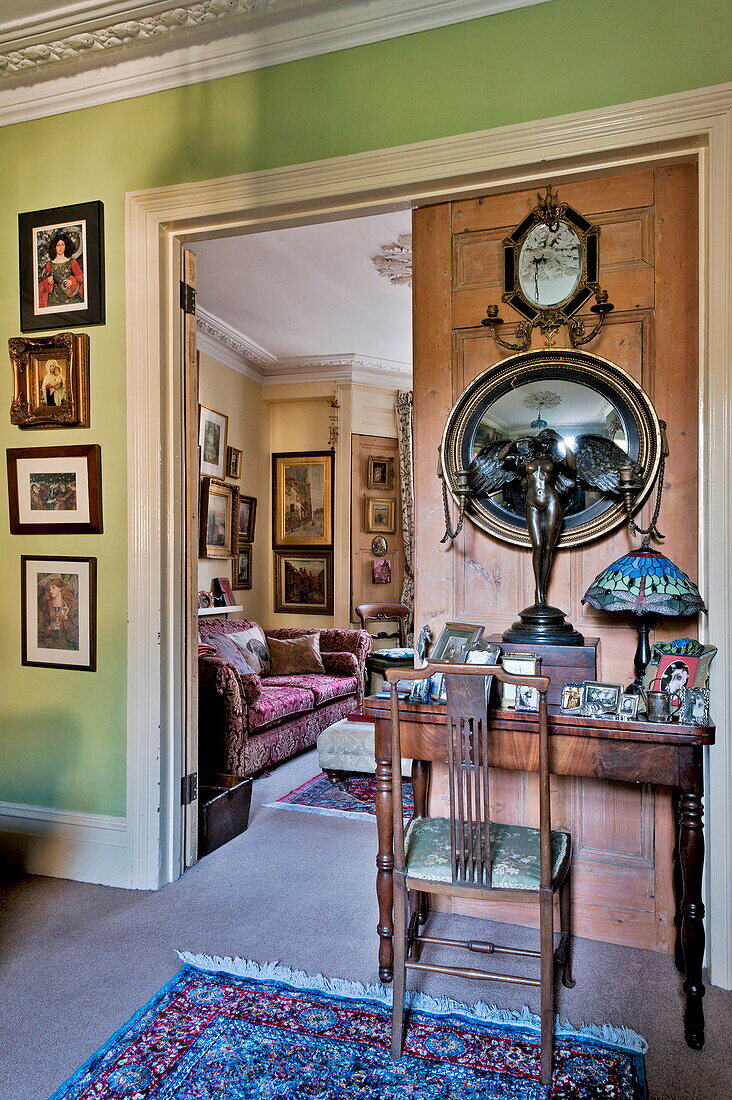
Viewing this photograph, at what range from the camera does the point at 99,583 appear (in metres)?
3.32

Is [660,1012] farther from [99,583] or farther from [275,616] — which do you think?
[275,616]

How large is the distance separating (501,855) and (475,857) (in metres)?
0.13

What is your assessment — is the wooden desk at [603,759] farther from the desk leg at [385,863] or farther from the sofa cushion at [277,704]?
the sofa cushion at [277,704]

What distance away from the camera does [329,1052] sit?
2076 mm

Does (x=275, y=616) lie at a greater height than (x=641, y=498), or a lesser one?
lesser

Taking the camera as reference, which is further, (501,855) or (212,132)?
(212,132)

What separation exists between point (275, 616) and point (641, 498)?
5.82 meters

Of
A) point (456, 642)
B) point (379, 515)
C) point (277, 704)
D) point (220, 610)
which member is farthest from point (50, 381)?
point (379, 515)

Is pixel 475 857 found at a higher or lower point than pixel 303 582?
lower

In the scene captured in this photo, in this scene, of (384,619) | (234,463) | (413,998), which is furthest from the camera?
(384,619)

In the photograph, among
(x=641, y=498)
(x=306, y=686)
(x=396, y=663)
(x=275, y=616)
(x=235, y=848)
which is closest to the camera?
(x=641, y=498)

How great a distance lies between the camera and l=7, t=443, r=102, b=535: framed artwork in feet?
10.9

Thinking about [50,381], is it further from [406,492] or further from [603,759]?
[406,492]

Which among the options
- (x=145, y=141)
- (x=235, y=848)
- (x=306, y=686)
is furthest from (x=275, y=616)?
(x=145, y=141)
